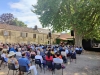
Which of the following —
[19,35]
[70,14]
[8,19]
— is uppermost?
[8,19]

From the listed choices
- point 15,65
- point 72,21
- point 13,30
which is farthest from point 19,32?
point 15,65

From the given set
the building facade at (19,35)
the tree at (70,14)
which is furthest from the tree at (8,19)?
the tree at (70,14)

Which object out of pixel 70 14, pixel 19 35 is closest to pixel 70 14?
pixel 70 14

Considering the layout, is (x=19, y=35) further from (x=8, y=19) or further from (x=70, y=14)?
(x=70, y=14)

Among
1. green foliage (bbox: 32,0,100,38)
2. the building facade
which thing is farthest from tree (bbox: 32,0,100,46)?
the building facade

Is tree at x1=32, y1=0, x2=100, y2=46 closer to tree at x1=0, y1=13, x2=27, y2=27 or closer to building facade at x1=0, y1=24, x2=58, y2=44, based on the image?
building facade at x1=0, y1=24, x2=58, y2=44

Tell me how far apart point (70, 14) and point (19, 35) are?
21328mm

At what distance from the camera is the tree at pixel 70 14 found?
22.2m

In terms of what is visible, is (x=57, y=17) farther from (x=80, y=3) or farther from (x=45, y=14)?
(x=80, y=3)

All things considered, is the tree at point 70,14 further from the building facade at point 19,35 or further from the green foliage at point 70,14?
the building facade at point 19,35

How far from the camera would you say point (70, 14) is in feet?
79.7

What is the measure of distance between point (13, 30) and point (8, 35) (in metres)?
2.07

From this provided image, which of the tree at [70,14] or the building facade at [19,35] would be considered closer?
the tree at [70,14]

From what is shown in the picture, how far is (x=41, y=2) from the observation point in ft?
78.4
